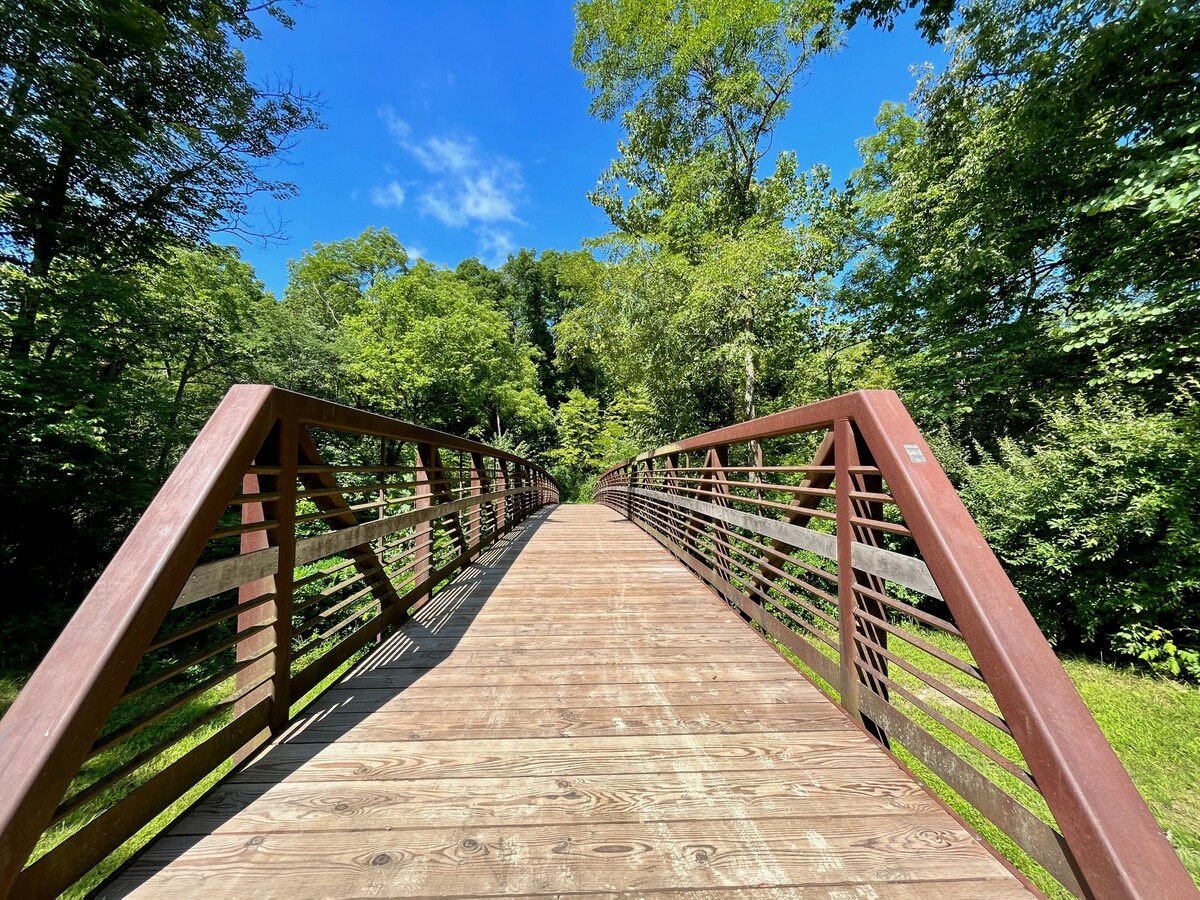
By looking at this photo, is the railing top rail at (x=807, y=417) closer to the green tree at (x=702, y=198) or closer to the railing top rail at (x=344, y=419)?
the railing top rail at (x=344, y=419)

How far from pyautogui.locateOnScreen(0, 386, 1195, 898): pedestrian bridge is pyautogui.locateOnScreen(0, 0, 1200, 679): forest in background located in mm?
6156

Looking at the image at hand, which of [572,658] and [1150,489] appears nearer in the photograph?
[572,658]

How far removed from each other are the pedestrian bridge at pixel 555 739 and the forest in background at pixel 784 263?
616cm

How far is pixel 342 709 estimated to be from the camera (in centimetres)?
184

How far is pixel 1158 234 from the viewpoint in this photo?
5699 mm

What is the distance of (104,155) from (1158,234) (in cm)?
1366

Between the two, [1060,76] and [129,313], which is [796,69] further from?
[129,313]

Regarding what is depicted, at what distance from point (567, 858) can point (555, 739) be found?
51 cm

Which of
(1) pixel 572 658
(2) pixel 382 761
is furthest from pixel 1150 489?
(2) pixel 382 761

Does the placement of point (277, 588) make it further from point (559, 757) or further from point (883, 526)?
point (883, 526)

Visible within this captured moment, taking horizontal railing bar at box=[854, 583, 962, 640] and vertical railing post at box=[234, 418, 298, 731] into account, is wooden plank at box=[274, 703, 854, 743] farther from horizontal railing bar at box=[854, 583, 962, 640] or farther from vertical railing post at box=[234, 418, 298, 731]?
horizontal railing bar at box=[854, 583, 962, 640]

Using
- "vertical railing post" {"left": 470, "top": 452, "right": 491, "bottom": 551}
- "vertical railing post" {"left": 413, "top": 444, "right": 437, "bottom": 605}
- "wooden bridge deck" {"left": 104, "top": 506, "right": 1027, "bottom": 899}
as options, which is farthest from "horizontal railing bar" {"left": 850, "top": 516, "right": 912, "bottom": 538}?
"vertical railing post" {"left": 470, "top": 452, "right": 491, "bottom": 551}

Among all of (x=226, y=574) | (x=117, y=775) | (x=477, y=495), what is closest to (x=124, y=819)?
(x=117, y=775)

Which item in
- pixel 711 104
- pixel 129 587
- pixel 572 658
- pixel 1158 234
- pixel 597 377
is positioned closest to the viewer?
pixel 129 587
